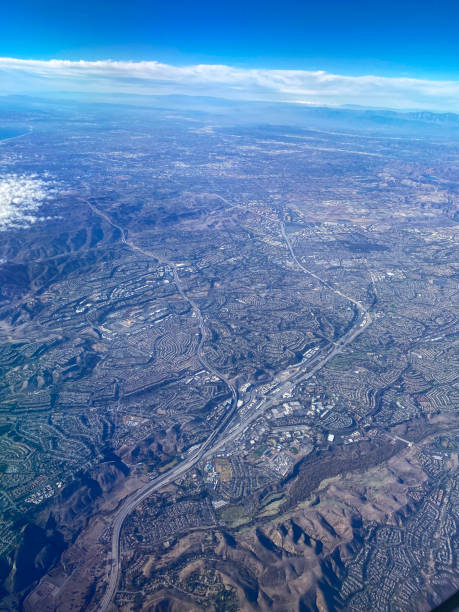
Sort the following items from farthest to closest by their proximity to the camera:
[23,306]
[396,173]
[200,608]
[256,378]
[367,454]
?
[396,173] < [23,306] < [256,378] < [367,454] < [200,608]

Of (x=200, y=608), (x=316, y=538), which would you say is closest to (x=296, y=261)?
(x=316, y=538)

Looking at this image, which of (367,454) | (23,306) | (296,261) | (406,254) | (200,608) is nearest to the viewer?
(200,608)

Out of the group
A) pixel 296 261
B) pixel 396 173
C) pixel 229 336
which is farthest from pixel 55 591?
pixel 396 173

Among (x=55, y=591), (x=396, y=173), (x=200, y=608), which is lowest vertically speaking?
(x=55, y=591)

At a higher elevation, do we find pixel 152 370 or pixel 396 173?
pixel 396 173

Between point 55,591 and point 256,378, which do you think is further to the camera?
point 256,378

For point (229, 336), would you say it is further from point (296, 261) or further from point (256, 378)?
point (296, 261)

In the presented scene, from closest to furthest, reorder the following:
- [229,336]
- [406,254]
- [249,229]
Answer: [229,336] → [406,254] → [249,229]

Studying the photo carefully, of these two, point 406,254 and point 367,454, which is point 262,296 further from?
point 406,254

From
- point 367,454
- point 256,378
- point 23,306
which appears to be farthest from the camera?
point 23,306
